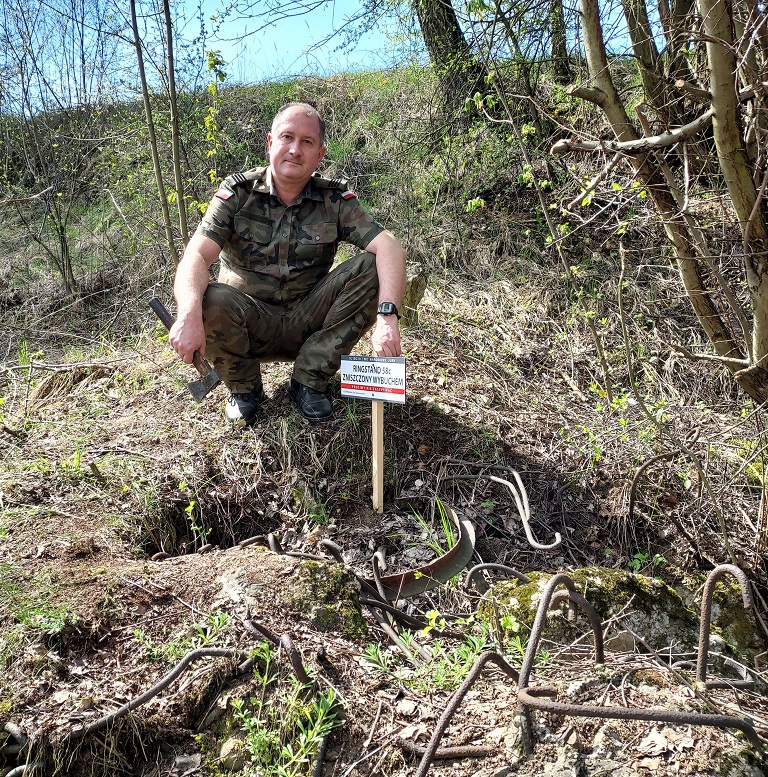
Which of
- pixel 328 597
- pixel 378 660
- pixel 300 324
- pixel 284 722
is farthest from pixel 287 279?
pixel 284 722

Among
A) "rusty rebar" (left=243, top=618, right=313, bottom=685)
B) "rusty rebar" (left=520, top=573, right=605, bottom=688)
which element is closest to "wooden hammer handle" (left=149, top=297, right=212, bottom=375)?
"rusty rebar" (left=243, top=618, right=313, bottom=685)

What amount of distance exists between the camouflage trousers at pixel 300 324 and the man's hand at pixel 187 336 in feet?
0.88

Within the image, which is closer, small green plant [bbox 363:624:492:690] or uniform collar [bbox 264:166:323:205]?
small green plant [bbox 363:624:492:690]

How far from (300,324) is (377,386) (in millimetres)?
898

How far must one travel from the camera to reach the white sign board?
121 inches

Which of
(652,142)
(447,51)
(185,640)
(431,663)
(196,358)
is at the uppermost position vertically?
(447,51)

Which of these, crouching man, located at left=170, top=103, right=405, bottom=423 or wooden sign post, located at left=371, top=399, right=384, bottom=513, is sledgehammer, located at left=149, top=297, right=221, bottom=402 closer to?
crouching man, located at left=170, top=103, right=405, bottom=423

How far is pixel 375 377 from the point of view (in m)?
3.17

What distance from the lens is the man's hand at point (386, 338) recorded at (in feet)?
10.4

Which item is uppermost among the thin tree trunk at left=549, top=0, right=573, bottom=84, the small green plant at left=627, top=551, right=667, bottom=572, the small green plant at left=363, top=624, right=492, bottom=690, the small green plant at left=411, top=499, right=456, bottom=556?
the thin tree trunk at left=549, top=0, right=573, bottom=84

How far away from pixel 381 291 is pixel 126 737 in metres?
2.39

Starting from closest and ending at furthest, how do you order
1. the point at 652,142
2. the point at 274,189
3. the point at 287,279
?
the point at 652,142 < the point at 274,189 < the point at 287,279

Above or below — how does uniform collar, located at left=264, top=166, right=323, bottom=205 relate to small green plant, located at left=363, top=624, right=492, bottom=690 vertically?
above

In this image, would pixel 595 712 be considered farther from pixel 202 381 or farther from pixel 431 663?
pixel 202 381
